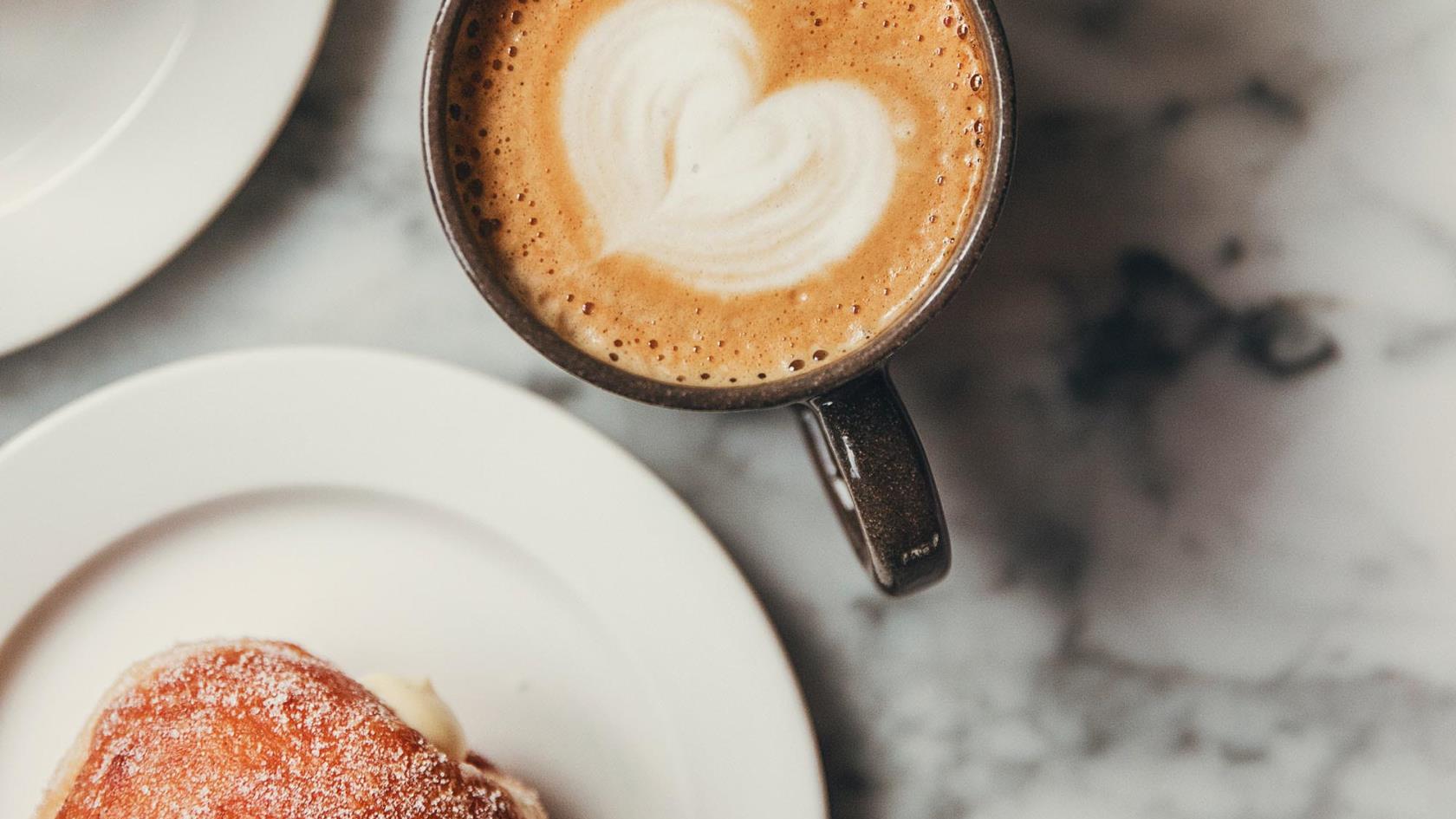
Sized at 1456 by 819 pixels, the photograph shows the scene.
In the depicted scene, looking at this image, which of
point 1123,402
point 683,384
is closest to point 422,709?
point 683,384

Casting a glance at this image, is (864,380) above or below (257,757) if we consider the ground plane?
above

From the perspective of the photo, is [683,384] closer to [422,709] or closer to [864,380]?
[864,380]

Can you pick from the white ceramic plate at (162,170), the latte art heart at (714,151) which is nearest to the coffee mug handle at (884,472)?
the latte art heart at (714,151)

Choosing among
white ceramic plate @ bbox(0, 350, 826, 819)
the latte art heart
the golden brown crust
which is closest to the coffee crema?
the latte art heart

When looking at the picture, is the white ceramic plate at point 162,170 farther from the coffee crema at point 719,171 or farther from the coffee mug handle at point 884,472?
the coffee mug handle at point 884,472

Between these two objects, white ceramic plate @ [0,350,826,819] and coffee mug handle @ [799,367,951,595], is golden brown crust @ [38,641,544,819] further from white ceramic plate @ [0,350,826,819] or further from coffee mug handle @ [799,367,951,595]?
coffee mug handle @ [799,367,951,595]
